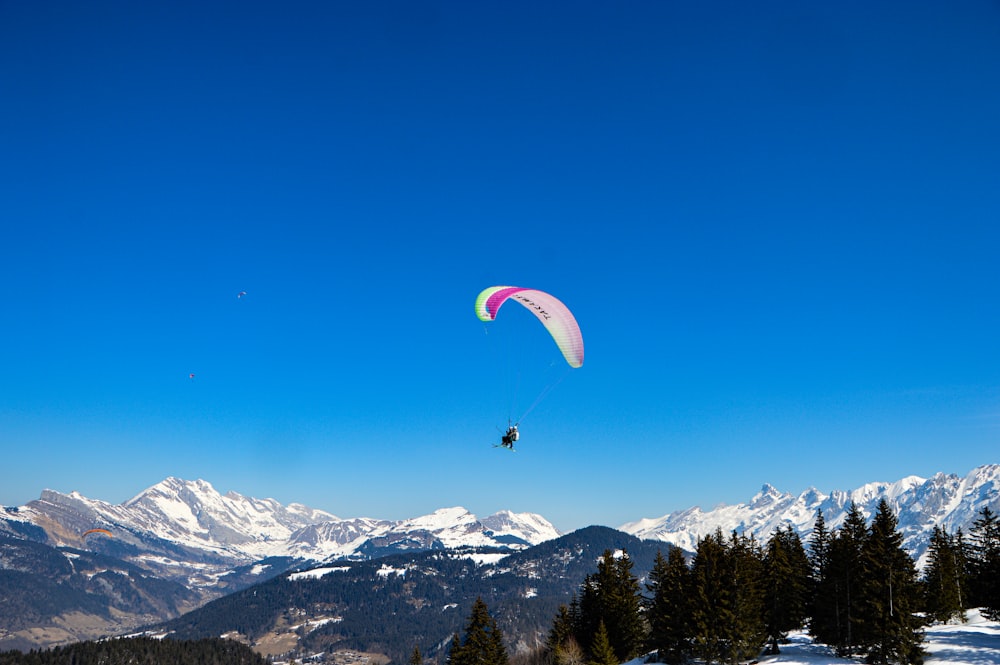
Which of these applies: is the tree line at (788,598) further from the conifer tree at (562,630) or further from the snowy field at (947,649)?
the conifer tree at (562,630)

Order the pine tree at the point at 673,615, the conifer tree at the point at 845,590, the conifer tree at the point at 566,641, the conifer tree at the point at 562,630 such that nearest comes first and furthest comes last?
the conifer tree at the point at 845,590 → the pine tree at the point at 673,615 → the conifer tree at the point at 566,641 → the conifer tree at the point at 562,630

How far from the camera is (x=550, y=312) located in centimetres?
4984

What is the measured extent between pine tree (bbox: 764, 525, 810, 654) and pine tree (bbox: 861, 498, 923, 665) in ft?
31.3

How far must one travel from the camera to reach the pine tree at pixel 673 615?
5591cm

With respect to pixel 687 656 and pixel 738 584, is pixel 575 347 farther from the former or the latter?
pixel 687 656

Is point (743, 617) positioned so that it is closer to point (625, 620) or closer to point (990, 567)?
point (625, 620)

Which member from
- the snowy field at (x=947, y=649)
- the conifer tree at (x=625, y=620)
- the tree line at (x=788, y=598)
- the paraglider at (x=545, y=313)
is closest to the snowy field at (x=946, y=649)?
the snowy field at (x=947, y=649)

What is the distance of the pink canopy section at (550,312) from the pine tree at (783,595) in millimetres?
28555

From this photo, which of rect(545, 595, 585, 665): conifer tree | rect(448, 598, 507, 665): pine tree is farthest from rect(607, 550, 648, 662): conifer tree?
rect(448, 598, 507, 665): pine tree

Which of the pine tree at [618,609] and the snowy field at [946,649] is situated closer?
the snowy field at [946,649]

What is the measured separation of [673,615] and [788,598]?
9900 millimetres

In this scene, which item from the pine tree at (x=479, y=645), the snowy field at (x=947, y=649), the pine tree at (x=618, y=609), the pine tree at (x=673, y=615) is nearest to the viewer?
the snowy field at (x=947, y=649)

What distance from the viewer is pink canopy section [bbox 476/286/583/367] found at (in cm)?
4900

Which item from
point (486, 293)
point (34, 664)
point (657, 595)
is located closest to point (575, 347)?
point (486, 293)
